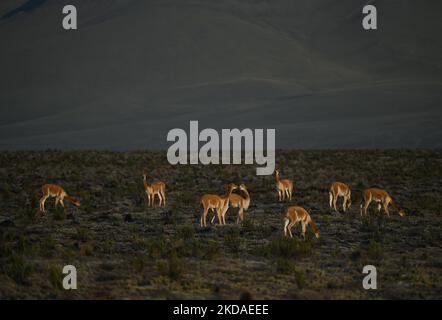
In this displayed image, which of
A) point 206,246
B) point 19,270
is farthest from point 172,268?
point 19,270

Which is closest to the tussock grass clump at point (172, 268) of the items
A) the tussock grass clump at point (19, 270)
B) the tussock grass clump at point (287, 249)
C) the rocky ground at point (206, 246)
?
the rocky ground at point (206, 246)

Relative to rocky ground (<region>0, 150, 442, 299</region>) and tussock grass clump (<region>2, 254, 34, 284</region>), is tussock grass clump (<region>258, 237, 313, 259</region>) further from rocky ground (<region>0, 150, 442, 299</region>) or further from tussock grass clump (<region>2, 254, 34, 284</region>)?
tussock grass clump (<region>2, 254, 34, 284</region>)

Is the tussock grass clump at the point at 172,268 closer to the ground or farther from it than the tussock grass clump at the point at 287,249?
closer to the ground

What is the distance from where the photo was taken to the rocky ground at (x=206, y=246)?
14.7 meters

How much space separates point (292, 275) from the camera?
15.8 m

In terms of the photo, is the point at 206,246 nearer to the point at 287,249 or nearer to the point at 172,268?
the point at 287,249

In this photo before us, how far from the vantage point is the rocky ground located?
14.7 m

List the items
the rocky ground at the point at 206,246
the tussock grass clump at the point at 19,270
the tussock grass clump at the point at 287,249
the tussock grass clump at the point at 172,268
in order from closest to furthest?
1. the rocky ground at the point at 206,246
2. the tussock grass clump at the point at 19,270
3. the tussock grass clump at the point at 172,268
4. the tussock grass clump at the point at 287,249

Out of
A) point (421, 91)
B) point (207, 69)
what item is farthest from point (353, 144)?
point (207, 69)

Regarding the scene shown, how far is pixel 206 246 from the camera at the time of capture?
1831 centimetres

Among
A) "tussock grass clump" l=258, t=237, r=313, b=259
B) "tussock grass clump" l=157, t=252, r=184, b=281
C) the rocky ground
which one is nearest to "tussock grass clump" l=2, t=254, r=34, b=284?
the rocky ground

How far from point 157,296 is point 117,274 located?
6.30 feet

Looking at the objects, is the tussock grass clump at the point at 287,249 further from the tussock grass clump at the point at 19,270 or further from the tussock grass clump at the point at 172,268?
the tussock grass clump at the point at 19,270
